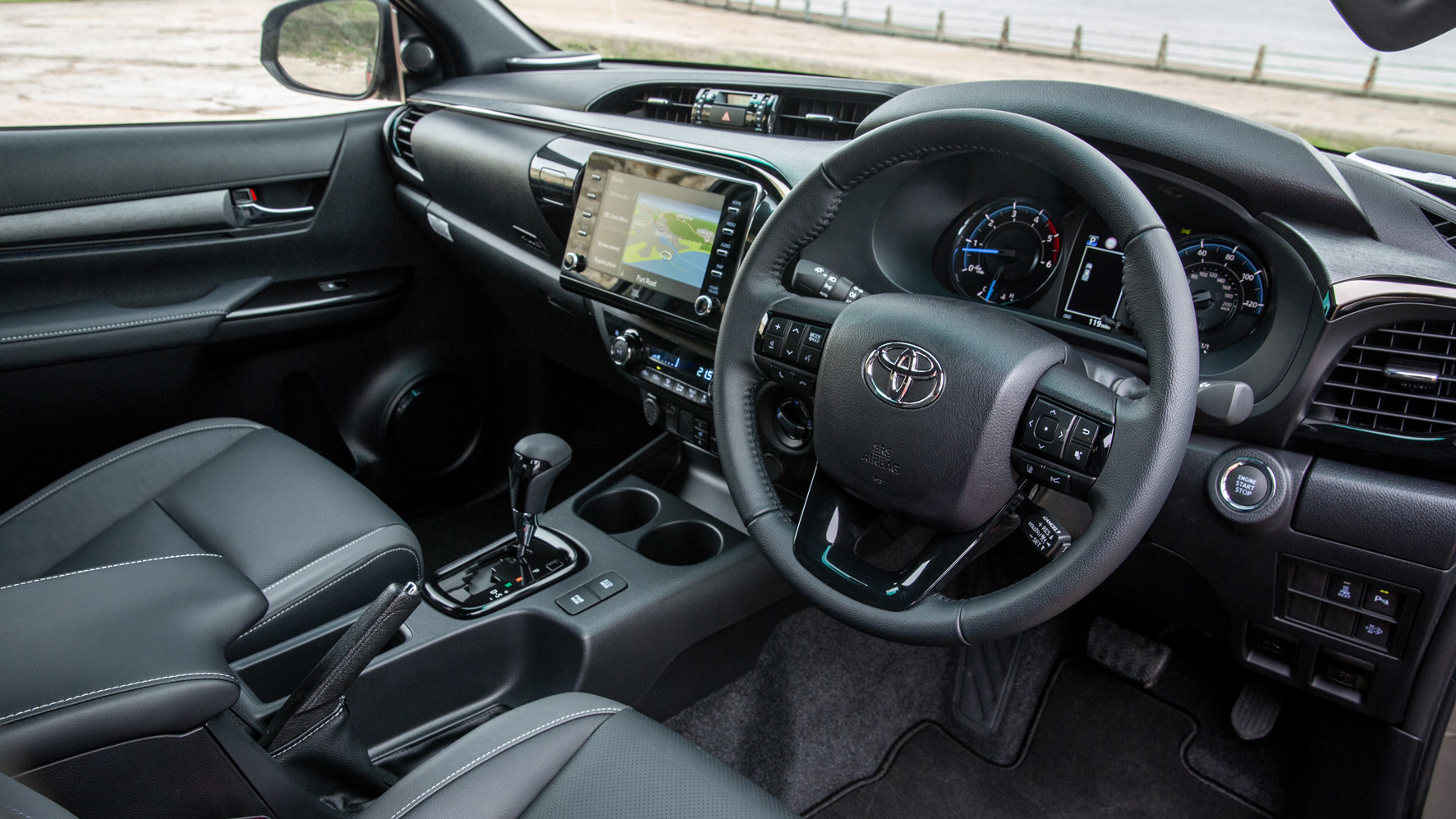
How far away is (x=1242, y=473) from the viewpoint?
1227 millimetres

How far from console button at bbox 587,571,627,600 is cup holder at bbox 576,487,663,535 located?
24 cm

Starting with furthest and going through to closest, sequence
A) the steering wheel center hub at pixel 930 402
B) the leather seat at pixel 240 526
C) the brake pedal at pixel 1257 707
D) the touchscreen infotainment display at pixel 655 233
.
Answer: the brake pedal at pixel 1257 707 → the touchscreen infotainment display at pixel 655 233 → the leather seat at pixel 240 526 → the steering wheel center hub at pixel 930 402

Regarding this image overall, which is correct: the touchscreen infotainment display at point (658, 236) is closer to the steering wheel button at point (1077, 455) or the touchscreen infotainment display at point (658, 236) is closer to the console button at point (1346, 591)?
the steering wheel button at point (1077, 455)

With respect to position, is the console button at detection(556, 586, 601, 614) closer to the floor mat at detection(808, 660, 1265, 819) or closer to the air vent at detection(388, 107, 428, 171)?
the floor mat at detection(808, 660, 1265, 819)

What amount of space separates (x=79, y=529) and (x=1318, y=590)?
6.04ft

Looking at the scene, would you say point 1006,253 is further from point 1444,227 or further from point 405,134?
point 405,134

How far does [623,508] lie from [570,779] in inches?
35.9

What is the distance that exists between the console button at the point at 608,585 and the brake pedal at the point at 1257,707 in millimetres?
1119

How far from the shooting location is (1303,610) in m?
1.27

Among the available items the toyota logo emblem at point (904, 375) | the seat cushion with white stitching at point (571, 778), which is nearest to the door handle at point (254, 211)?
the seat cushion with white stitching at point (571, 778)

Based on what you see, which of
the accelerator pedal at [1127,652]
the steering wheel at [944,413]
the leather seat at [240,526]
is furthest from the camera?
the accelerator pedal at [1127,652]

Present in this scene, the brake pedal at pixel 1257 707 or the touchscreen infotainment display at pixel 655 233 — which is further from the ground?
the touchscreen infotainment display at pixel 655 233

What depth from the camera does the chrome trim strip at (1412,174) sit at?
1265 mm

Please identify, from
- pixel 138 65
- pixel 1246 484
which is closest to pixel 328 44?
pixel 138 65
